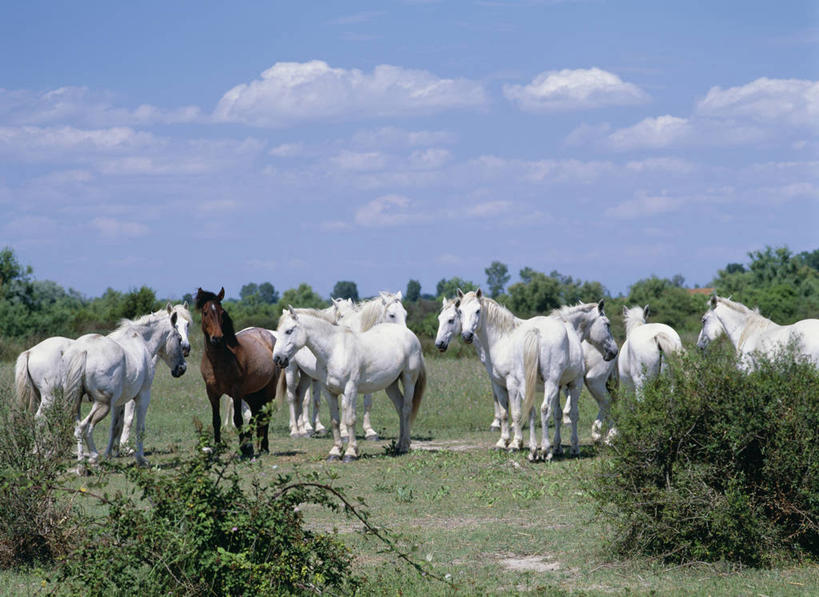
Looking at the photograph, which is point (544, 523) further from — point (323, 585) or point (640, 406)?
point (323, 585)

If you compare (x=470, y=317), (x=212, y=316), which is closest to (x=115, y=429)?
(x=212, y=316)

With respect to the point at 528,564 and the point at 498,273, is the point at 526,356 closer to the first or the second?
the point at 528,564

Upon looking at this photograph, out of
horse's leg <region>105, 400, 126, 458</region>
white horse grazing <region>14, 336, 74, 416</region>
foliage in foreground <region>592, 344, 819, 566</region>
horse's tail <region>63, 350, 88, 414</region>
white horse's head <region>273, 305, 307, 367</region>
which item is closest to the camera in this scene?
foliage in foreground <region>592, 344, 819, 566</region>

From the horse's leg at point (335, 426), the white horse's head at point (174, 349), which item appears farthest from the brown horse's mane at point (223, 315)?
the horse's leg at point (335, 426)

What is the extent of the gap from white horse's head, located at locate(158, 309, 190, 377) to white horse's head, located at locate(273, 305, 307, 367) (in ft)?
5.85

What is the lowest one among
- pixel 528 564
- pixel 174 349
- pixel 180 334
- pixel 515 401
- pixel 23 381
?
pixel 528 564

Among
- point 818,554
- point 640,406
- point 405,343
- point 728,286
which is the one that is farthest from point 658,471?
point 728,286

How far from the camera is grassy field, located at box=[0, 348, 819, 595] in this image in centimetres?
661

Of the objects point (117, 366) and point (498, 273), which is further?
point (498, 273)

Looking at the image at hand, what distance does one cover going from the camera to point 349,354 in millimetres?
13656

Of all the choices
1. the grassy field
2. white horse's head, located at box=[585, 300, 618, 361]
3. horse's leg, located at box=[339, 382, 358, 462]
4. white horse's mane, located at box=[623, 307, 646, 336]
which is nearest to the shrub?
the grassy field

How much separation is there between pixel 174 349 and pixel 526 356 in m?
5.44

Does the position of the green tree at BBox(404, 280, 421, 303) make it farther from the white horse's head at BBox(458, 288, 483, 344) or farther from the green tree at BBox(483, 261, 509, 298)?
the white horse's head at BBox(458, 288, 483, 344)

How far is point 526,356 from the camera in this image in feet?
43.0
